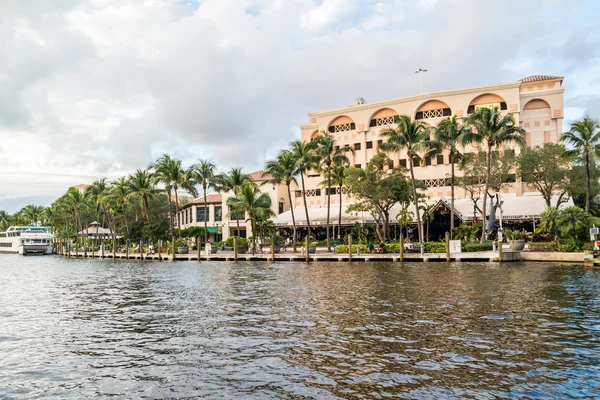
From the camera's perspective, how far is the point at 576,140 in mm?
40938

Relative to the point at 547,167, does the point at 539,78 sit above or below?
above

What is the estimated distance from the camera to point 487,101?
56469 millimetres

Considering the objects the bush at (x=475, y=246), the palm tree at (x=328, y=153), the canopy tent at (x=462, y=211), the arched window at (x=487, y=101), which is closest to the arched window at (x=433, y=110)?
the arched window at (x=487, y=101)

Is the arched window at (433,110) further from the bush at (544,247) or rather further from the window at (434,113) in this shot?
the bush at (544,247)

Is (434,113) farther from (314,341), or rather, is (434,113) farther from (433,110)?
(314,341)

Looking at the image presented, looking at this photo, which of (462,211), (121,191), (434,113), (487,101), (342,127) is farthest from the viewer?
(121,191)

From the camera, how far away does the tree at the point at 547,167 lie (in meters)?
45.3

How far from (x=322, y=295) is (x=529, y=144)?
41.9 m

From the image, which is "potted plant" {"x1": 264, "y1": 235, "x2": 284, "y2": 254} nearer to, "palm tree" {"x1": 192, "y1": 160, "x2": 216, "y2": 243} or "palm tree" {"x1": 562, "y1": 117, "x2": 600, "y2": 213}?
"palm tree" {"x1": 192, "y1": 160, "x2": 216, "y2": 243}

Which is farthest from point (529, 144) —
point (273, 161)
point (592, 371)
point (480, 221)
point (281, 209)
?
point (592, 371)

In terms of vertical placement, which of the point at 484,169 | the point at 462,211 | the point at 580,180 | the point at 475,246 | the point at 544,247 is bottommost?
the point at 544,247

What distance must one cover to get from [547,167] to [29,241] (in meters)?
92.6

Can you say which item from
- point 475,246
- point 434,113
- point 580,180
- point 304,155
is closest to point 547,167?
point 580,180

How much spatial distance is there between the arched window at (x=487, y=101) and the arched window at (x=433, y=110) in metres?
2.66
